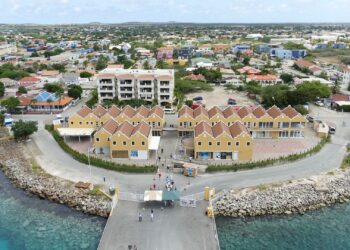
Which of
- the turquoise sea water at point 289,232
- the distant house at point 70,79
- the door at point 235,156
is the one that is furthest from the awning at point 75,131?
the distant house at point 70,79

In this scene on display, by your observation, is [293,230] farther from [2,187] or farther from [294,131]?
[2,187]

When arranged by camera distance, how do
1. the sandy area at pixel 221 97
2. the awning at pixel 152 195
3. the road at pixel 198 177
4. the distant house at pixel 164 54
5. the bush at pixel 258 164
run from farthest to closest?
the distant house at pixel 164 54 → the sandy area at pixel 221 97 → the bush at pixel 258 164 → the road at pixel 198 177 → the awning at pixel 152 195

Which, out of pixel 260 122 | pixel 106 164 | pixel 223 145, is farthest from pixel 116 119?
pixel 260 122

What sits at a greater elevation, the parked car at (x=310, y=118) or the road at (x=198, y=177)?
the parked car at (x=310, y=118)

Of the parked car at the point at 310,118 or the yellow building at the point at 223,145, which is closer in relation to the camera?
the yellow building at the point at 223,145

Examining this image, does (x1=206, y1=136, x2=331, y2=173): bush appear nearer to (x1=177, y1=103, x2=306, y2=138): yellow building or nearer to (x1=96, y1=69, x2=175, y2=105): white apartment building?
(x1=177, y1=103, x2=306, y2=138): yellow building

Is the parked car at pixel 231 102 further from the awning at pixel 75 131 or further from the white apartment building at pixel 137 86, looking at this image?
the awning at pixel 75 131

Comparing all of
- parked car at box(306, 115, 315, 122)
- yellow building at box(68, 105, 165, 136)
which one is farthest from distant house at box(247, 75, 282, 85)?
yellow building at box(68, 105, 165, 136)
